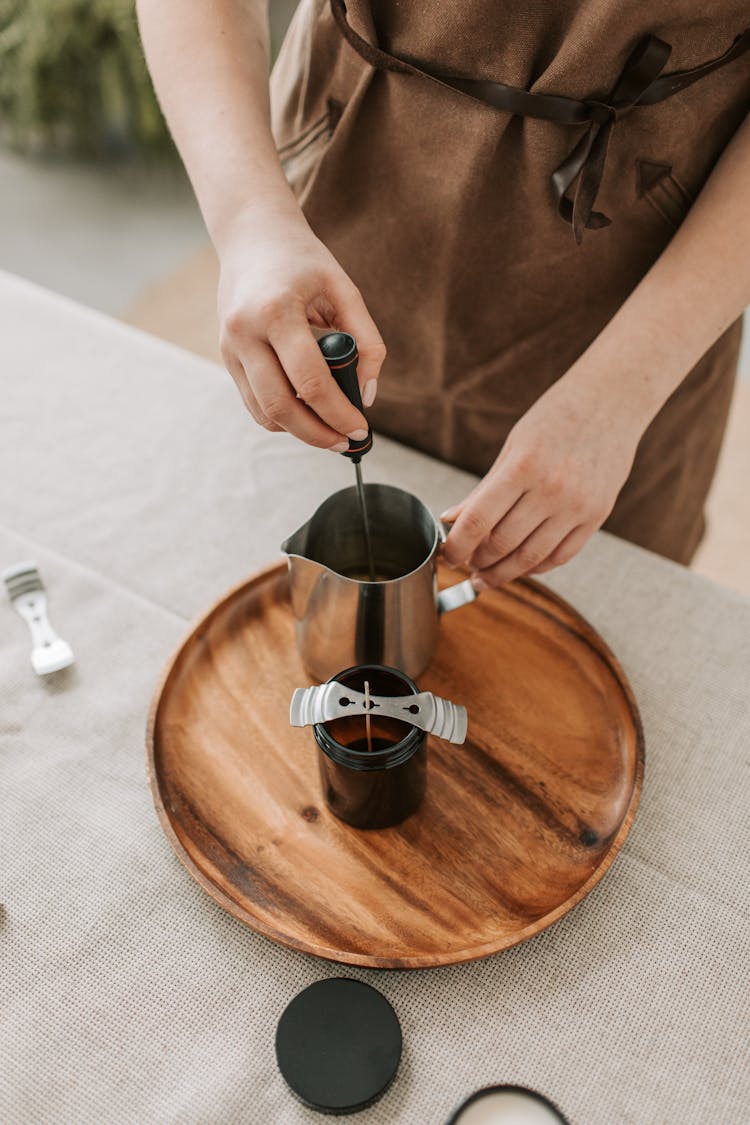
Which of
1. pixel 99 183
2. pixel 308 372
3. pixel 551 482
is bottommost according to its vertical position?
pixel 99 183

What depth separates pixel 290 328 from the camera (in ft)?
2.26

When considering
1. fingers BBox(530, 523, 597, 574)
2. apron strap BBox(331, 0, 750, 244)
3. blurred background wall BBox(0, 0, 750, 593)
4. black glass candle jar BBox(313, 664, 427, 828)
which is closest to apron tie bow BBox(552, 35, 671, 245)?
apron strap BBox(331, 0, 750, 244)

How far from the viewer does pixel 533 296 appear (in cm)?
95

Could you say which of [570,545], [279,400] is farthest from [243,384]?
[570,545]

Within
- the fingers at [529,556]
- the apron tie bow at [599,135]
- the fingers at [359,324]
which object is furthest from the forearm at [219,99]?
the fingers at [529,556]

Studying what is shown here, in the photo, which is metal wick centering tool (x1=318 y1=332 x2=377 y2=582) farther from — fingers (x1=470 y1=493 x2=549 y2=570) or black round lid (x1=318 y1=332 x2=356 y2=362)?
fingers (x1=470 y1=493 x2=549 y2=570)

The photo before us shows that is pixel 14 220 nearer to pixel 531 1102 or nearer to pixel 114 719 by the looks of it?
pixel 114 719

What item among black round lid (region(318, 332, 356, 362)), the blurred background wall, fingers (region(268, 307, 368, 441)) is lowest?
the blurred background wall

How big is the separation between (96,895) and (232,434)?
557 millimetres

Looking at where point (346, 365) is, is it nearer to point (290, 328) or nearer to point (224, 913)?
point (290, 328)

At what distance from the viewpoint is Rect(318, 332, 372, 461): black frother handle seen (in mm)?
663

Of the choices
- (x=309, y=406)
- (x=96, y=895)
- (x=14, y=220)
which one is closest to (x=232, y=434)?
(x=309, y=406)

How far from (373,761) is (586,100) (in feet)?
2.00

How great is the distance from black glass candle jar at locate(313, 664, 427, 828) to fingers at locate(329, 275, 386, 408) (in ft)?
0.83
